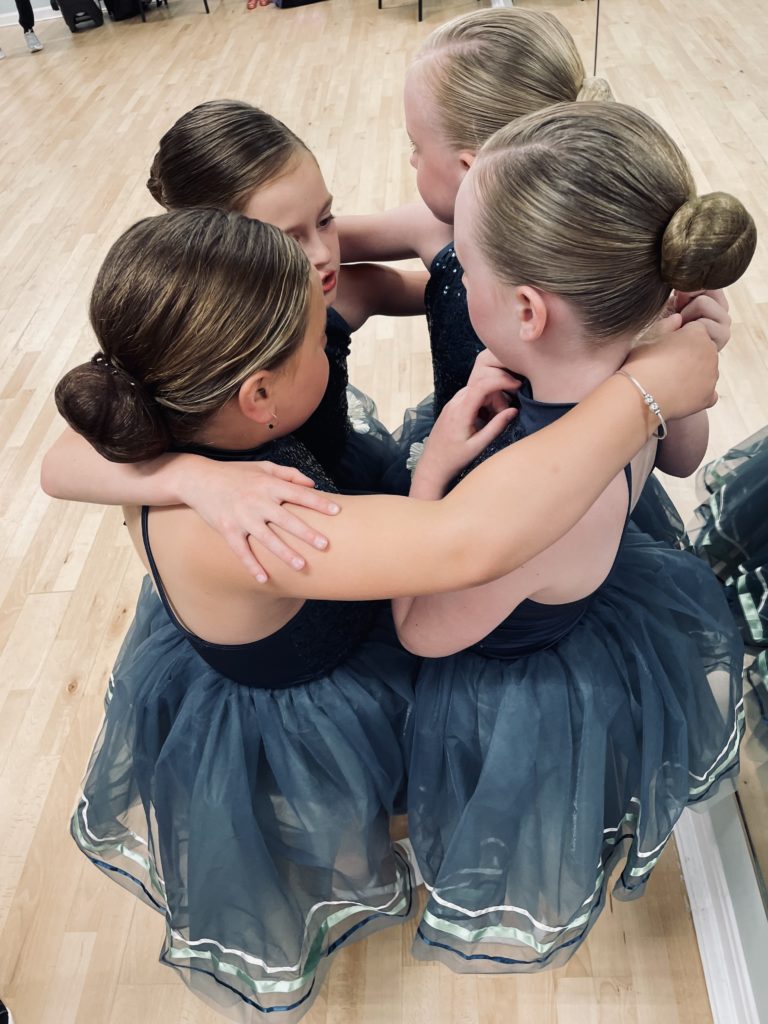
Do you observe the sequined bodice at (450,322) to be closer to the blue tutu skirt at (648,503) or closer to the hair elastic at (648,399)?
the blue tutu skirt at (648,503)

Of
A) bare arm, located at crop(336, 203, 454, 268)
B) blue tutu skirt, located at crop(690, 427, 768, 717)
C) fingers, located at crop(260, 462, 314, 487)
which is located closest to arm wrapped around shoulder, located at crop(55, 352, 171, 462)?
fingers, located at crop(260, 462, 314, 487)

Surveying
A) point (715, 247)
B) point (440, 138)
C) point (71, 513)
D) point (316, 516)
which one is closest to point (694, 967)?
point (316, 516)

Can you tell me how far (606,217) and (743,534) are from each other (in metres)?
0.79

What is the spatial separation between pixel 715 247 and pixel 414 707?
2.35 feet

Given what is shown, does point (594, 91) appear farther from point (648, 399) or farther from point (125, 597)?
point (125, 597)

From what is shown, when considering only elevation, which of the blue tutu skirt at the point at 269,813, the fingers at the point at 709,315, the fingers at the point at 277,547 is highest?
the fingers at the point at 709,315

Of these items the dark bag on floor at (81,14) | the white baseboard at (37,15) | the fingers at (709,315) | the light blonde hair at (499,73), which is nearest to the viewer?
the fingers at (709,315)

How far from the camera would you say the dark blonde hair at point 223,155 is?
1.17m

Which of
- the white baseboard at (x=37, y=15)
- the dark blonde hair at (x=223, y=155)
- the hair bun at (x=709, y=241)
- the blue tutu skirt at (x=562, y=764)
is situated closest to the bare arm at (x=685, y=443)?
the blue tutu skirt at (x=562, y=764)

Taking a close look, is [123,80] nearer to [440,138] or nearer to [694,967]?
[440,138]

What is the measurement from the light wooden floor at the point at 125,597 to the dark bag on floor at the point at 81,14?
10.5 feet

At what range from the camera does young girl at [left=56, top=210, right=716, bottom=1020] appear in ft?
2.82

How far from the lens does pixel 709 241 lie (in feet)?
2.46

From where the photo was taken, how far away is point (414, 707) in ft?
3.99
